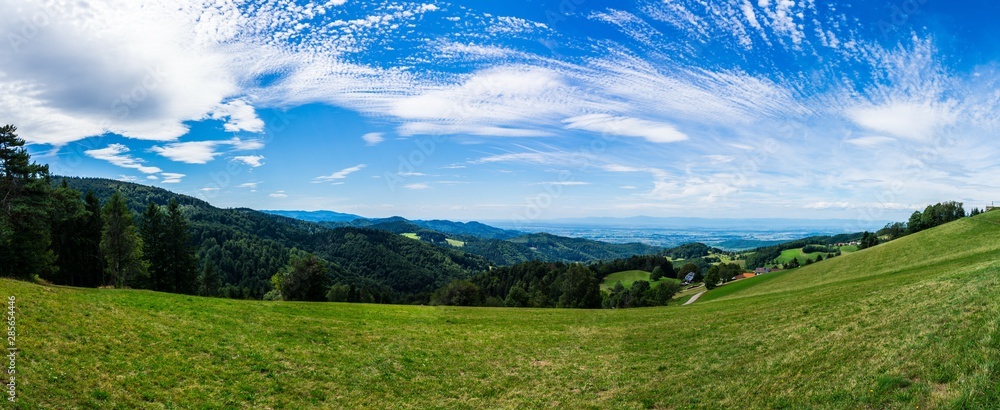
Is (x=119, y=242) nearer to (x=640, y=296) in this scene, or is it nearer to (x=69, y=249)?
(x=69, y=249)

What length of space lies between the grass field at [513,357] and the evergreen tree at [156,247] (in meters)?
39.9

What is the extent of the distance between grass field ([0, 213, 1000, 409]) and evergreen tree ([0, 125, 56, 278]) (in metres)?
20.7

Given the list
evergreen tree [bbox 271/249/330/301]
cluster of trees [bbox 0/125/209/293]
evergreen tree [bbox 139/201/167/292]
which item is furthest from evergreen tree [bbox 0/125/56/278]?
evergreen tree [bbox 271/249/330/301]

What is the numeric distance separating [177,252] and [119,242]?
1122 cm

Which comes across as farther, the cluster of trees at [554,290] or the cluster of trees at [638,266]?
the cluster of trees at [638,266]

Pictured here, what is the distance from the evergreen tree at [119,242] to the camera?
4619cm

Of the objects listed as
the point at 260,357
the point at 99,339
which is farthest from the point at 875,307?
the point at 99,339

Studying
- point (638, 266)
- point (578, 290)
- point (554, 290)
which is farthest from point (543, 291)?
point (638, 266)

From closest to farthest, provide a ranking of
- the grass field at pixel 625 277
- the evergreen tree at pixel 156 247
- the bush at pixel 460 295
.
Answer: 1. the evergreen tree at pixel 156 247
2. the bush at pixel 460 295
3. the grass field at pixel 625 277

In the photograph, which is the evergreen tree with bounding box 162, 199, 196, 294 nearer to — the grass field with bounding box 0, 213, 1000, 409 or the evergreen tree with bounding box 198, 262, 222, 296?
the evergreen tree with bounding box 198, 262, 222, 296

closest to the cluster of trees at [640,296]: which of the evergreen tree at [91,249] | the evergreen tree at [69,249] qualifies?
the evergreen tree at [91,249]

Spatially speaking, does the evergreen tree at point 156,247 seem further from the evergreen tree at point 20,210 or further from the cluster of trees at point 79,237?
the evergreen tree at point 20,210

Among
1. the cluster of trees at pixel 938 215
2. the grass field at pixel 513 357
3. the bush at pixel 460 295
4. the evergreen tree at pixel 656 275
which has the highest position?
the cluster of trees at pixel 938 215

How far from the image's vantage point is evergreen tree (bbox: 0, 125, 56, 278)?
3347 centimetres
